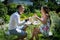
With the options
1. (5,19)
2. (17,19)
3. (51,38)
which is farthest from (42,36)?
(5,19)

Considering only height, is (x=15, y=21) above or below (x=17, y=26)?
above

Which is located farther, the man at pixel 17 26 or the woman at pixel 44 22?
the woman at pixel 44 22

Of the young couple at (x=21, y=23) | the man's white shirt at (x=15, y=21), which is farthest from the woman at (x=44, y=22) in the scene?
the man's white shirt at (x=15, y=21)

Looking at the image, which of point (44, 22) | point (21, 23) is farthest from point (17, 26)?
point (44, 22)

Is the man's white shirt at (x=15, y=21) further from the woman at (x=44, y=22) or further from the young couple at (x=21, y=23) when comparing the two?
the woman at (x=44, y=22)

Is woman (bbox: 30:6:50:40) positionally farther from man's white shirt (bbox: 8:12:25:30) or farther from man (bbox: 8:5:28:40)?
man's white shirt (bbox: 8:12:25:30)

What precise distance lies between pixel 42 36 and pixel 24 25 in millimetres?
629

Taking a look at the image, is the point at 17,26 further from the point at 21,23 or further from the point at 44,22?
the point at 44,22

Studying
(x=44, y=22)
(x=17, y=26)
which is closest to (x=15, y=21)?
(x=17, y=26)

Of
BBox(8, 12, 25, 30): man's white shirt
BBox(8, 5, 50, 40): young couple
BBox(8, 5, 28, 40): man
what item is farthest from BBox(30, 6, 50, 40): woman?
BBox(8, 12, 25, 30): man's white shirt

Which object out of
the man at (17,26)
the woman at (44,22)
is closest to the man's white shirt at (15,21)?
the man at (17,26)

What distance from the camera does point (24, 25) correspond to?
8.52 meters

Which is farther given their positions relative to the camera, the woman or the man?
the woman

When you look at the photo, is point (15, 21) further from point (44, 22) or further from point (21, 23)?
point (44, 22)
